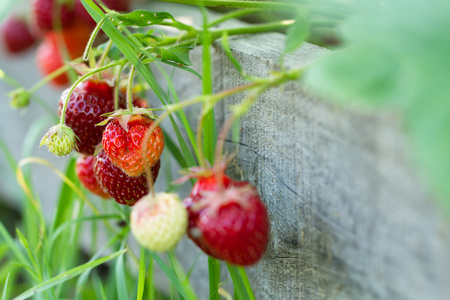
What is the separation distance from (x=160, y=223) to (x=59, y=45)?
28.4 inches

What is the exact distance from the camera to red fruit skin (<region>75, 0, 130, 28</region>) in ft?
2.99

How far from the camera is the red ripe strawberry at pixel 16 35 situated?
122 cm

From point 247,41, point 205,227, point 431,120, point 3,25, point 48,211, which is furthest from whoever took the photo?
point 48,211

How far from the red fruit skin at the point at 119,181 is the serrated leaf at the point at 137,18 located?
0.16m

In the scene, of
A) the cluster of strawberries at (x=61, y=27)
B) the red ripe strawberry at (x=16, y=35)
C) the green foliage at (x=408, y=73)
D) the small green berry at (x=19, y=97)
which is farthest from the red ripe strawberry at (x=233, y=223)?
the red ripe strawberry at (x=16, y=35)

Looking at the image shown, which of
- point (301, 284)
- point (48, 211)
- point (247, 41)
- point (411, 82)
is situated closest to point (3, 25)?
point (48, 211)

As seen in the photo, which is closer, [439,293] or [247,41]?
[439,293]

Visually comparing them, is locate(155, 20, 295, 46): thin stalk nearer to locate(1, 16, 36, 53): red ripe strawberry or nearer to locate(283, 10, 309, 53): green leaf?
locate(283, 10, 309, 53): green leaf

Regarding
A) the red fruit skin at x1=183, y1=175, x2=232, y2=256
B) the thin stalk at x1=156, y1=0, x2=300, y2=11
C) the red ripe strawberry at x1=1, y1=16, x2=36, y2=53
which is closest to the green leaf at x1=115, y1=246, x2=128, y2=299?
the red fruit skin at x1=183, y1=175, x2=232, y2=256

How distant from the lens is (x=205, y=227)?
1.36 feet

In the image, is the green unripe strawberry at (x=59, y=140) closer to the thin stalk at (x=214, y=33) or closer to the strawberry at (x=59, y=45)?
the thin stalk at (x=214, y=33)

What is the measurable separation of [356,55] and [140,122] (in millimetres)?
282

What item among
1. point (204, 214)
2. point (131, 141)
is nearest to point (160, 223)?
point (204, 214)

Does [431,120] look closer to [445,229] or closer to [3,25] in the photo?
[445,229]
